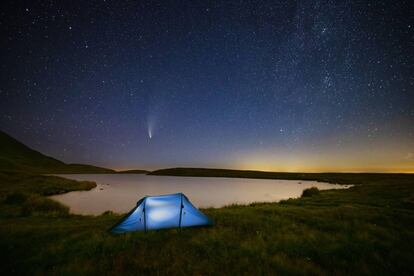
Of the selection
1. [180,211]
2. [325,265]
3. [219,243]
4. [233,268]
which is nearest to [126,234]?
[180,211]

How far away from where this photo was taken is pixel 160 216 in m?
11.9

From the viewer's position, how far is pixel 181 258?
314 inches

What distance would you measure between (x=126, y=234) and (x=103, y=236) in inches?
43.9

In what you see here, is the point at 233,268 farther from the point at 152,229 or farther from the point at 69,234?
the point at 69,234

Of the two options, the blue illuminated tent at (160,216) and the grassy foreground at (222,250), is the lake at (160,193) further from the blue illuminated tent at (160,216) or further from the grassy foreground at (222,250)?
the grassy foreground at (222,250)

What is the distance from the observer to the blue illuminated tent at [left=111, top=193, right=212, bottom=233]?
37.6 feet

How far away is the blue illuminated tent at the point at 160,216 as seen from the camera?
1146 cm

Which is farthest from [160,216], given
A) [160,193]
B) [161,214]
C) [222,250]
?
[160,193]

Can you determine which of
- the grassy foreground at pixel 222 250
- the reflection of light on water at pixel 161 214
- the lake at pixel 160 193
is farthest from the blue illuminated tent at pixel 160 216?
the lake at pixel 160 193

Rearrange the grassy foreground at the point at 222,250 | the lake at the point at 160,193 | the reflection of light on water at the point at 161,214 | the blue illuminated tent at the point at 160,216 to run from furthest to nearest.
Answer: the lake at the point at 160,193, the reflection of light on water at the point at 161,214, the blue illuminated tent at the point at 160,216, the grassy foreground at the point at 222,250

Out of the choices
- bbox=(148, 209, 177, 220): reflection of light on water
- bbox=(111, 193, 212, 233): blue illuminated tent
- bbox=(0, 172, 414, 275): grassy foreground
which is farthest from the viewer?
bbox=(148, 209, 177, 220): reflection of light on water

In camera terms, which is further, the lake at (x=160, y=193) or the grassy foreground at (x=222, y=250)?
the lake at (x=160, y=193)

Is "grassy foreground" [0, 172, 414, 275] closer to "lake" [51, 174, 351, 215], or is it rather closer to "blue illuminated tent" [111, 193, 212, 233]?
"blue illuminated tent" [111, 193, 212, 233]

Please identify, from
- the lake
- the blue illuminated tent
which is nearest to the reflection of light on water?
the blue illuminated tent
